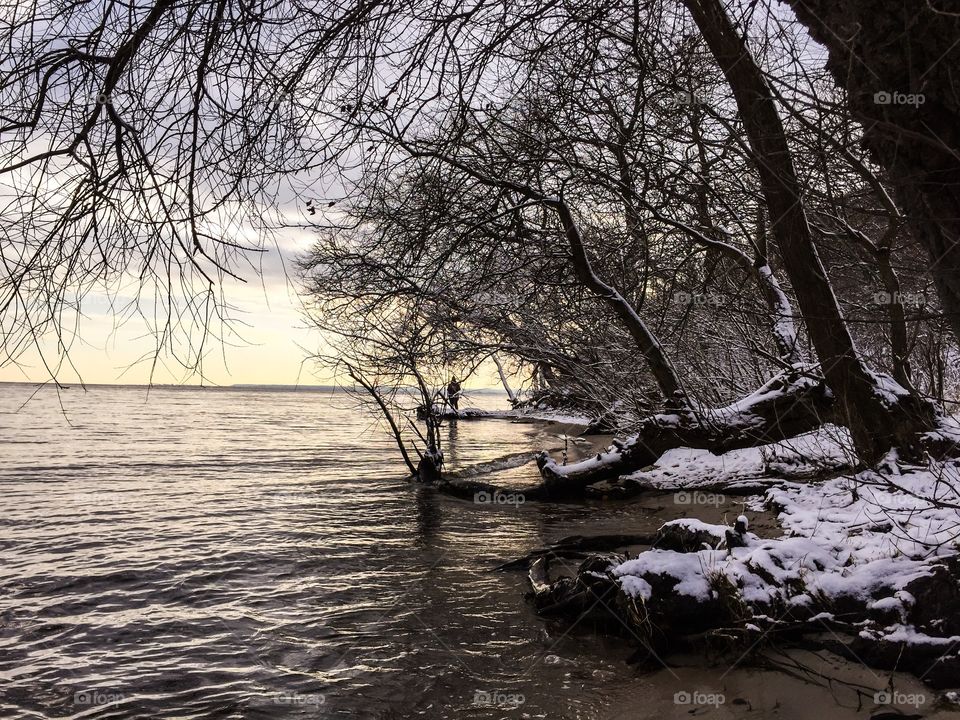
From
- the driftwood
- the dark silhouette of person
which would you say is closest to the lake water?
the driftwood

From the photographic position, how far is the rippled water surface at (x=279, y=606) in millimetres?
5375

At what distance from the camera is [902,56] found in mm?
3068

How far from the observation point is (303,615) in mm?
7367

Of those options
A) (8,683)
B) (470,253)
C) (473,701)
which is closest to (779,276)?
(470,253)

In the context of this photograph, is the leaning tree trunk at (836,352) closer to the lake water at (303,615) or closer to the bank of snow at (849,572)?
the bank of snow at (849,572)

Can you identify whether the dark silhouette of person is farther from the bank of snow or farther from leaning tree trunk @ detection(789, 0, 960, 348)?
leaning tree trunk @ detection(789, 0, 960, 348)

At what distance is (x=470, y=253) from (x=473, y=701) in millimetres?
4626

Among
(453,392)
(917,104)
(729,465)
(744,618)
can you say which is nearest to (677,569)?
(744,618)

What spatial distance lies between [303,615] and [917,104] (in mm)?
6947

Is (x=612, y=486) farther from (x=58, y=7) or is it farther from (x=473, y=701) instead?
(x=58, y=7)

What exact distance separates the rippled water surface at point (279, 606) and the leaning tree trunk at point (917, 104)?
3.68 m

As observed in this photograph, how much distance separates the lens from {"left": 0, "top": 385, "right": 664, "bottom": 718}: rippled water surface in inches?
212

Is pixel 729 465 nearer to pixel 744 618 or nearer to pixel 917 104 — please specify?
pixel 744 618

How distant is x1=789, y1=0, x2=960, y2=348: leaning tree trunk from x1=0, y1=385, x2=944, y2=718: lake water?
2.89m
